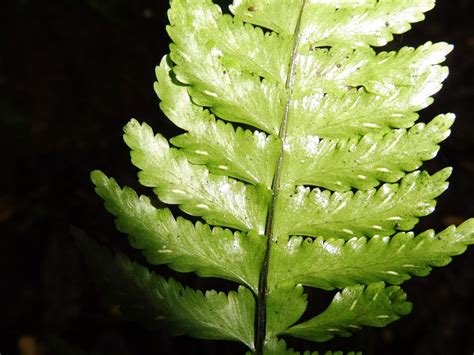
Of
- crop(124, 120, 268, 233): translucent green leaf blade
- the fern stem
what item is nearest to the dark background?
the fern stem

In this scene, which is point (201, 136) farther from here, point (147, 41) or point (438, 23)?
point (438, 23)

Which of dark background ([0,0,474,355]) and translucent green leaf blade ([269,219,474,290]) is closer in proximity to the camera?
translucent green leaf blade ([269,219,474,290])

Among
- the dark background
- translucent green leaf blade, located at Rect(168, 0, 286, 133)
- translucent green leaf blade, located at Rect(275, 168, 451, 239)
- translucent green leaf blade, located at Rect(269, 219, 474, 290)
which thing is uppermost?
the dark background

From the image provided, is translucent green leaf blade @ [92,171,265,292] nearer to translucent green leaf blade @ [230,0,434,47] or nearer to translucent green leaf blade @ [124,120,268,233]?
translucent green leaf blade @ [124,120,268,233]

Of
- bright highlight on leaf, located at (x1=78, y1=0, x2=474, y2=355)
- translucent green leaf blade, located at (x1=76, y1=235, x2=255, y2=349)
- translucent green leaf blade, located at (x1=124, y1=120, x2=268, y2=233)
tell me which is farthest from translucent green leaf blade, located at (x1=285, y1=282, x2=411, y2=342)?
translucent green leaf blade, located at (x1=124, y1=120, x2=268, y2=233)

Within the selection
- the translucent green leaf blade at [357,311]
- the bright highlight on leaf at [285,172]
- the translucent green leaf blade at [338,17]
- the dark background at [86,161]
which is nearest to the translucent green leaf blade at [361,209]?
the bright highlight on leaf at [285,172]

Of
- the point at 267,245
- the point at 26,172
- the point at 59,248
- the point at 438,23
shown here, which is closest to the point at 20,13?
the point at 26,172

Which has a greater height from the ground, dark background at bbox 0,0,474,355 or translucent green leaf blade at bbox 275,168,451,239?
dark background at bbox 0,0,474,355
